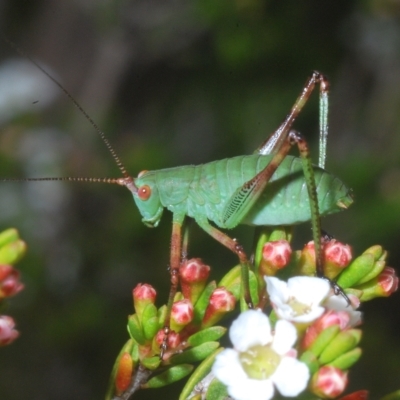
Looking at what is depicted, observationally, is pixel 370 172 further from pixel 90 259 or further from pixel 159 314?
pixel 159 314

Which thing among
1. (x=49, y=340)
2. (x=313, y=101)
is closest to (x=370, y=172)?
(x=313, y=101)

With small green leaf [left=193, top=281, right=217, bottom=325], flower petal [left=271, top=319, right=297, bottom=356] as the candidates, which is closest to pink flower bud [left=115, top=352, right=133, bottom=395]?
small green leaf [left=193, top=281, right=217, bottom=325]

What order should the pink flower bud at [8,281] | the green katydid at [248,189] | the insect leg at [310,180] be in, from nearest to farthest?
1. the pink flower bud at [8,281]
2. the insect leg at [310,180]
3. the green katydid at [248,189]

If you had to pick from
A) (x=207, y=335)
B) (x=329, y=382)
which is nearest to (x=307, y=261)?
(x=207, y=335)

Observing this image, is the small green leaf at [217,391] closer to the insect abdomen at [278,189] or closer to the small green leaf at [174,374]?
the small green leaf at [174,374]

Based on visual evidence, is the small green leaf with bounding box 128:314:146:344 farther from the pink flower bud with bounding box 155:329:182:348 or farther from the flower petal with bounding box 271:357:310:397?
the flower petal with bounding box 271:357:310:397

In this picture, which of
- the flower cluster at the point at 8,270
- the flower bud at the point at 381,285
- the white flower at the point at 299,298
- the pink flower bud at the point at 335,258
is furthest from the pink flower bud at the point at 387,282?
the flower cluster at the point at 8,270

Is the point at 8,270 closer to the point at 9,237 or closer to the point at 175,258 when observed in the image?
the point at 9,237
